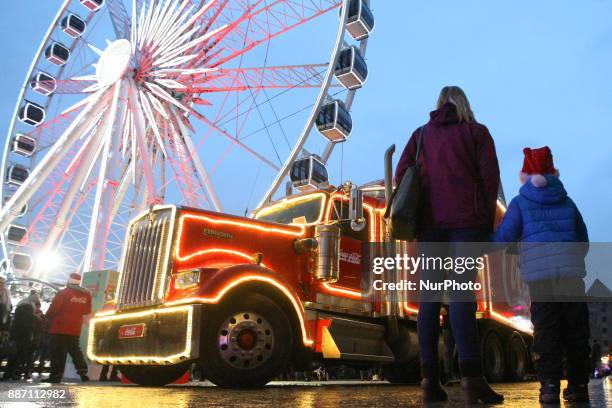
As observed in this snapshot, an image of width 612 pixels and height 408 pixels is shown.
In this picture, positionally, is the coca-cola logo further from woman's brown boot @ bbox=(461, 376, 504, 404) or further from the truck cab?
woman's brown boot @ bbox=(461, 376, 504, 404)

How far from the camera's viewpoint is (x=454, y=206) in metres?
3.92

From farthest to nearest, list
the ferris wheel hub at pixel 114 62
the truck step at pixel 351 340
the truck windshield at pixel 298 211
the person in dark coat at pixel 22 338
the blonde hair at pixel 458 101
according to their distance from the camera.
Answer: the ferris wheel hub at pixel 114 62 → the person in dark coat at pixel 22 338 → the truck windshield at pixel 298 211 → the truck step at pixel 351 340 → the blonde hair at pixel 458 101

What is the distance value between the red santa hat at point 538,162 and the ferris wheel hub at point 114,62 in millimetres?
16048

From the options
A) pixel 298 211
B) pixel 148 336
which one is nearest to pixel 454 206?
pixel 148 336

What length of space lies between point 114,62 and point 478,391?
17.6 meters

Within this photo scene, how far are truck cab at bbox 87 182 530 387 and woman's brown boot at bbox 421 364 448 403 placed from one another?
2.44 metres

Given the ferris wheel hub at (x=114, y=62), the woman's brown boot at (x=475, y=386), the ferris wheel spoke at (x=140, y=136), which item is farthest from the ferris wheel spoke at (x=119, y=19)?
the woman's brown boot at (x=475, y=386)

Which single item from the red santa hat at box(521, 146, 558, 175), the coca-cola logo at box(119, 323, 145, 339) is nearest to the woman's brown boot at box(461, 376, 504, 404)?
the red santa hat at box(521, 146, 558, 175)

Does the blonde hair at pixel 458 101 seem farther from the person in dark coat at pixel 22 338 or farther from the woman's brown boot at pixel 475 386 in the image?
the person in dark coat at pixel 22 338

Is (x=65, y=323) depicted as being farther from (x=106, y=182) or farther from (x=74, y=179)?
(x=74, y=179)

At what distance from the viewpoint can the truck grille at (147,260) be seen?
6605 mm

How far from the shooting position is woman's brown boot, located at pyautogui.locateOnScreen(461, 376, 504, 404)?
3.64 metres

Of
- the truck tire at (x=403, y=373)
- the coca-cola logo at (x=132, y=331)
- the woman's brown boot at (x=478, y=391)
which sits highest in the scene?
the coca-cola logo at (x=132, y=331)

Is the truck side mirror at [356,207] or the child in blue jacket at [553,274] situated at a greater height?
the truck side mirror at [356,207]
